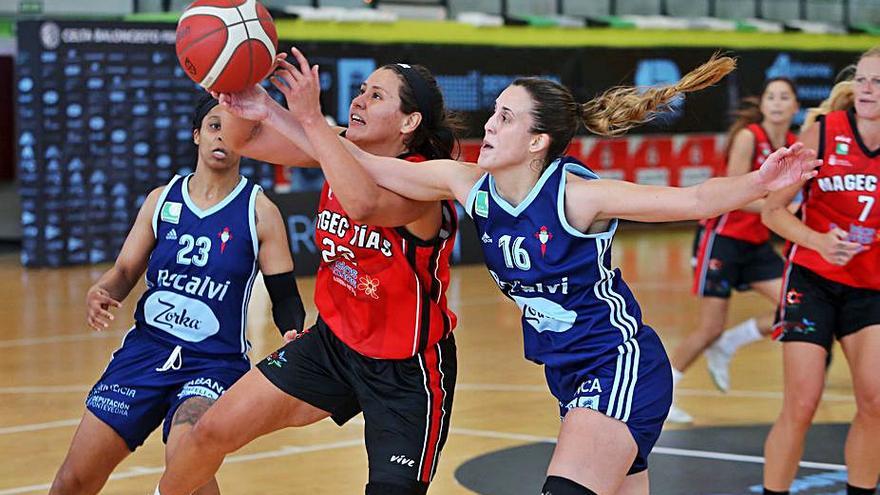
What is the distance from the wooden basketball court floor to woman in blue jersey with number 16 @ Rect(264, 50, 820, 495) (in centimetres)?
222

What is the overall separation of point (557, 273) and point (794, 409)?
1.91 m

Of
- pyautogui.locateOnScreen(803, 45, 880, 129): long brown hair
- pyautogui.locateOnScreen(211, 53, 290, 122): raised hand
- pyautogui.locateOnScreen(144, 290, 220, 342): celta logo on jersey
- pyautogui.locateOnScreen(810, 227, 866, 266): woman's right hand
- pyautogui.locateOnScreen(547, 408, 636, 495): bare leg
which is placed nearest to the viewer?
pyautogui.locateOnScreen(547, 408, 636, 495): bare leg

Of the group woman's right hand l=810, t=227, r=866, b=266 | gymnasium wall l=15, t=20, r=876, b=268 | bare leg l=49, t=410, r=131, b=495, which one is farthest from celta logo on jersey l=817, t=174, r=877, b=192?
gymnasium wall l=15, t=20, r=876, b=268

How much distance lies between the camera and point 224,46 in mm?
4152

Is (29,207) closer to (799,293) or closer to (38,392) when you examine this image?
(38,392)

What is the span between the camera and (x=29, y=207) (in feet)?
46.2

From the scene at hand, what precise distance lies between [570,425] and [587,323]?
30 cm

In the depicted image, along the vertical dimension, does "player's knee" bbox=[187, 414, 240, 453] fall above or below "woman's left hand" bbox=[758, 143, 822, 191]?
below

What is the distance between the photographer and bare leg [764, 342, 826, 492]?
5.49 m

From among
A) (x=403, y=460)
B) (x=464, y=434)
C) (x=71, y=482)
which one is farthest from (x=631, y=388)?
(x=464, y=434)

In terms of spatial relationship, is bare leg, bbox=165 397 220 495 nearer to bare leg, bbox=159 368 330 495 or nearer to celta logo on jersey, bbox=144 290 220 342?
bare leg, bbox=159 368 330 495

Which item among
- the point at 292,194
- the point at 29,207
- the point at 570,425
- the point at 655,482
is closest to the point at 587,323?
the point at 570,425

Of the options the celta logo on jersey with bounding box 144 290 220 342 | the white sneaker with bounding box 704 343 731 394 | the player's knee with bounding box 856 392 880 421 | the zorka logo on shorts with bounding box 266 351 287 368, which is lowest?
the white sneaker with bounding box 704 343 731 394

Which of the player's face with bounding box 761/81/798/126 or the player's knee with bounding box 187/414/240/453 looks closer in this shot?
the player's knee with bounding box 187/414/240/453
